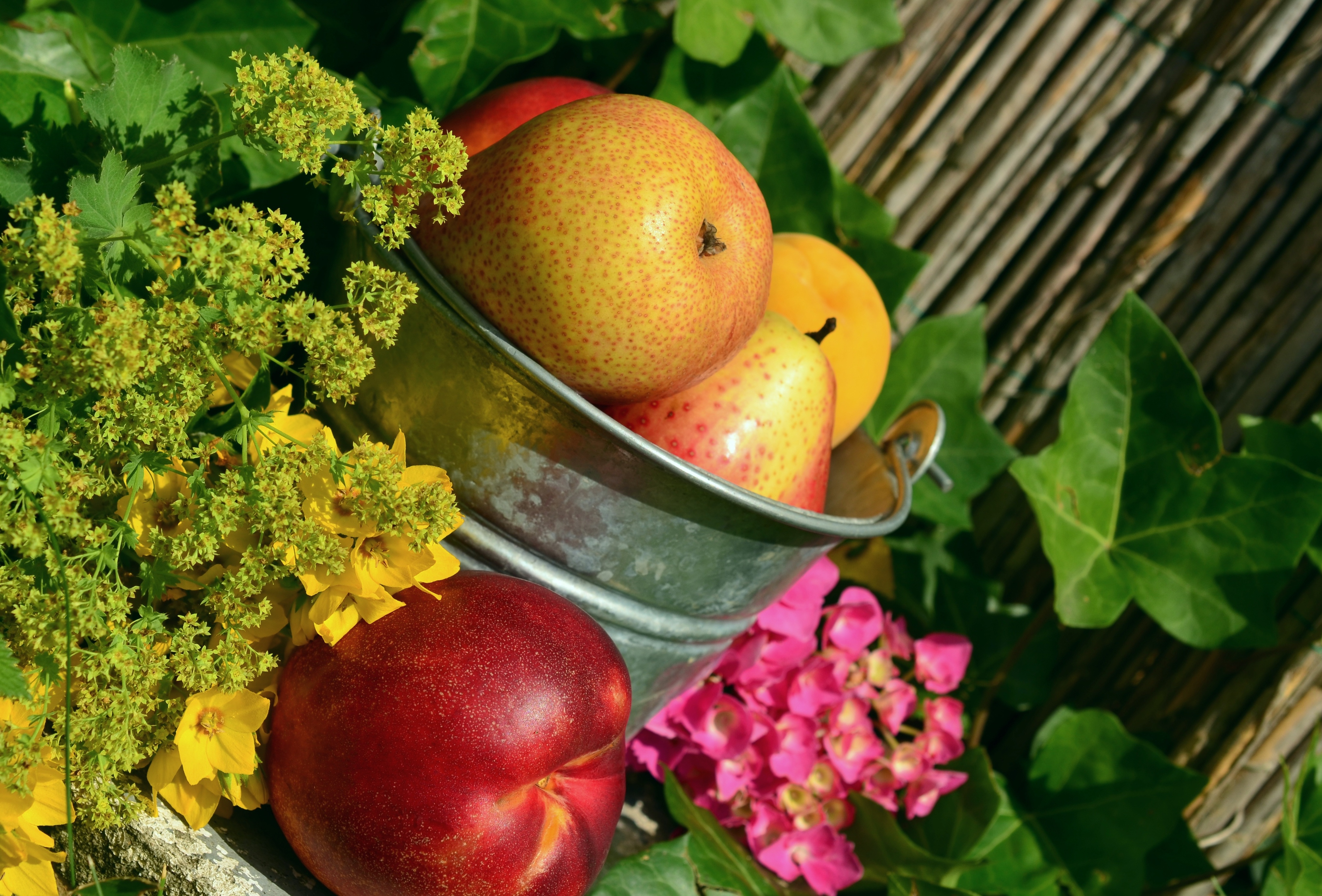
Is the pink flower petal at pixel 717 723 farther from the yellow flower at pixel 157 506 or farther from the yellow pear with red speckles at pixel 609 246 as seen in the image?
the yellow flower at pixel 157 506

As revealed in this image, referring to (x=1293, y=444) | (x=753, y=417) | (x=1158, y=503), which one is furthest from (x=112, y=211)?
(x=1293, y=444)

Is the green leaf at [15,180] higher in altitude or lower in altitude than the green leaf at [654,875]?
higher

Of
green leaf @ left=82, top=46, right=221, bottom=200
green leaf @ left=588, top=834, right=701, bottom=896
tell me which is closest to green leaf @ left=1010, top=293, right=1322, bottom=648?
green leaf @ left=588, top=834, right=701, bottom=896

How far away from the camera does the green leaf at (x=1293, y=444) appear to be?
1.07m

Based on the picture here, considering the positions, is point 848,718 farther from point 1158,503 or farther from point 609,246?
point 609,246

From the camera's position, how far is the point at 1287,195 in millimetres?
1150

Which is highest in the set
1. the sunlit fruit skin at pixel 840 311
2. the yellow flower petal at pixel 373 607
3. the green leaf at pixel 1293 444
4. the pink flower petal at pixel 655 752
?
the green leaf at pixel 1293 444

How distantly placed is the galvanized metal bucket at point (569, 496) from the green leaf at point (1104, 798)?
54 centimetres

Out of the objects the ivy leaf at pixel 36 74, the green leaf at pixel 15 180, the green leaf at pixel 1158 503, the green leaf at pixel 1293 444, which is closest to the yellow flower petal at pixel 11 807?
the green leaf at pixel 15 180

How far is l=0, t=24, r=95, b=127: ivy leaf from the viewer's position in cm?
71

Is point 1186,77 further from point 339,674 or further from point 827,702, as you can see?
Answer: point 339,674

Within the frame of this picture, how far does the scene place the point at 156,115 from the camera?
637mm

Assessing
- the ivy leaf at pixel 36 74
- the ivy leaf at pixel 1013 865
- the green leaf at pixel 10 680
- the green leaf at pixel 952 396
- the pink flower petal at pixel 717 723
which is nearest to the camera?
the green leaf at pixel 10 680

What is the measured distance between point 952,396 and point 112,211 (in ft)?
3.07
